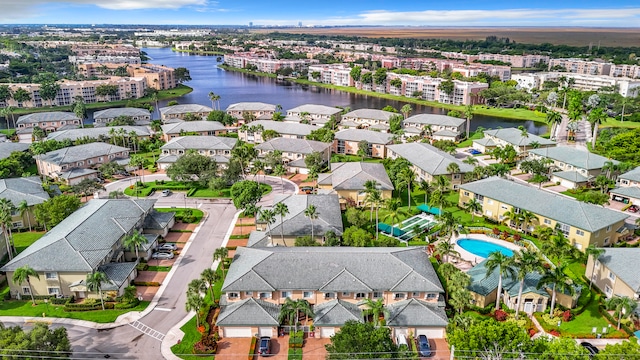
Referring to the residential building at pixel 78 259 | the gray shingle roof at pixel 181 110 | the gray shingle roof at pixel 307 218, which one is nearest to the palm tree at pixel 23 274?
the residential building at pixel 78 259

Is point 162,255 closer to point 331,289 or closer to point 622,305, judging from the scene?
point 331,289

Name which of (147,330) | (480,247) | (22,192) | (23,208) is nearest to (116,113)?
(22,192)

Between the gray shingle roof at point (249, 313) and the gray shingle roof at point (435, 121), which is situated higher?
the gray shingle roof at point (435, 121)

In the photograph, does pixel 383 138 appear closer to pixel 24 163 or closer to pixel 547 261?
pixel 547 261

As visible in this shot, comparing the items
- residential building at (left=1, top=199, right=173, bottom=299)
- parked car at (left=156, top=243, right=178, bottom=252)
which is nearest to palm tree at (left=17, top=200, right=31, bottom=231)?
residential building at (left=1, top=199, right=173, bottom=299)

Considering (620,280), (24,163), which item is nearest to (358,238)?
(620,280)

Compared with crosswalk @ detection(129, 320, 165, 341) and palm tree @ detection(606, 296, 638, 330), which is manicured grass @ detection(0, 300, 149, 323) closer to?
crosswalk @ detection(129, 320, 165, 341)

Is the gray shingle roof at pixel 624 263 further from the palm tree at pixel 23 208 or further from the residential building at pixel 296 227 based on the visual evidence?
the palm tree at pixel 23 208
